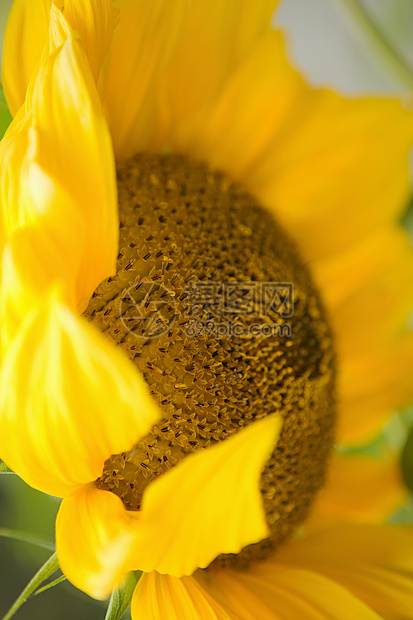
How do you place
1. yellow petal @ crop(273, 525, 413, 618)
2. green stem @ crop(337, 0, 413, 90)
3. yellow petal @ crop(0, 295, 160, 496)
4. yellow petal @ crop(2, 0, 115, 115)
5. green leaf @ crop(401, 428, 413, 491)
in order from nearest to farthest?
yellow petal @ crop(0, 295, 160, 496) < yellow petal @ crop(2, 0, 115, 115) < yellow petal @ crop(273, 525, 413, 618) < green leaf @ crop(401, 428, 413, 491) < green stem @ crop(337, 0, 413, 90)

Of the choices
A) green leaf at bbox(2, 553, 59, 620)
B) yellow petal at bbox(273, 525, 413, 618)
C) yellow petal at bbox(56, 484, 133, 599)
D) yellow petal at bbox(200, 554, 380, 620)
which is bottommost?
yellow petal at bbox(273, 525, 413, 618)

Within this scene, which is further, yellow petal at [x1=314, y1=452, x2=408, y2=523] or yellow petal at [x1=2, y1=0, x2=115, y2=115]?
yellow petal at [x1=314, y1=452, x2=408, y2=523]

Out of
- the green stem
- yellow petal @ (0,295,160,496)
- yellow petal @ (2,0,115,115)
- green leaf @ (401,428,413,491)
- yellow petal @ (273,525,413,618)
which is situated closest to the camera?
yellow petal @ (0,295,160,496)

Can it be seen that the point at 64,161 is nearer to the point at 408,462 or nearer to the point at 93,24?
the point at 93,24

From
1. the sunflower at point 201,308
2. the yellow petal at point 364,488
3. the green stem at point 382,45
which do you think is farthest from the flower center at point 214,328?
the green stem at point 382,45

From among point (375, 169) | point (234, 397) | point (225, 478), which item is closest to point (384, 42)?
point (375, 169)

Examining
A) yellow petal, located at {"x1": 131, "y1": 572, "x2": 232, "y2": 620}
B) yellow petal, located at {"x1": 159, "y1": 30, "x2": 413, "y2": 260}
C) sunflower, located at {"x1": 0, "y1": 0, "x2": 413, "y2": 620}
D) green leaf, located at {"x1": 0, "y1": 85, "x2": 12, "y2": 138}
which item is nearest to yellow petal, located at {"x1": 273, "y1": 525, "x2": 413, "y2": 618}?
sunflower, located at {"x1": 0, "y1": 0, "x2": 413, "y2": 620}

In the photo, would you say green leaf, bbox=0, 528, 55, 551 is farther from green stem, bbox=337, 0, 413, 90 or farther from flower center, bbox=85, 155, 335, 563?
green stem, bbox=337, 0, 413, 90

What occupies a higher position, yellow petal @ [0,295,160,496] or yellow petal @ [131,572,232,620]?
yellow petal @ [0,295,160,496]

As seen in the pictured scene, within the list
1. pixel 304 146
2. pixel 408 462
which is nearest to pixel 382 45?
pixel 304 146
